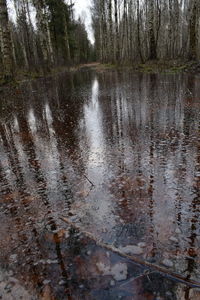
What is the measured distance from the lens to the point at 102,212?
2234 mm

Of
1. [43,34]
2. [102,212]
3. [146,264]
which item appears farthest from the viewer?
[43,34]

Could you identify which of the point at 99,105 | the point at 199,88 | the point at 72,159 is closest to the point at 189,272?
the point at 72,159

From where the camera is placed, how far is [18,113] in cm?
655

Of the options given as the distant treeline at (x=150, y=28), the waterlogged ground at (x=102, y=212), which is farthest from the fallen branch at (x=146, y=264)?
the distant treeline at (x=150, y=28)

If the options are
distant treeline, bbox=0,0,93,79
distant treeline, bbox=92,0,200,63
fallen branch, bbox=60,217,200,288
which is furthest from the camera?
distant treeline, bbox=0,0,93,79

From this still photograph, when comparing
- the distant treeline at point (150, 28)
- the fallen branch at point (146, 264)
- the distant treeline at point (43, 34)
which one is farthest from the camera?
the distant treeline at point (43, 34)

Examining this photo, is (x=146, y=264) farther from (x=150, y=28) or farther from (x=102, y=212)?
(x=150, y=28)

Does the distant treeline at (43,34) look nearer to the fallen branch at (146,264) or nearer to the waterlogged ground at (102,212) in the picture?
the waterlogged ground at (102,212)

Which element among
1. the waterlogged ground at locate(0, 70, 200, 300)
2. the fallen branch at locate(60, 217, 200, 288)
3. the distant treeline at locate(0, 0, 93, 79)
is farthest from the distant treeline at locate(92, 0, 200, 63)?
the fallen branch at locate(60, 217, 200, 288)

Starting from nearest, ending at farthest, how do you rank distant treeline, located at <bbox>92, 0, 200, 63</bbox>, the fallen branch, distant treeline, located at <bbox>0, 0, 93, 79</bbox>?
the fallen branch
distant treeline, located at <bbox>92, 0, 200, 63</bbox>
distant treeline, located at <bbox>0, 0, 93, 79</bbox>

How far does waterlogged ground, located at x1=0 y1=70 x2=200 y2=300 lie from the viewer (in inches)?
61.3

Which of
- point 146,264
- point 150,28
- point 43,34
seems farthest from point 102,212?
point 43,34

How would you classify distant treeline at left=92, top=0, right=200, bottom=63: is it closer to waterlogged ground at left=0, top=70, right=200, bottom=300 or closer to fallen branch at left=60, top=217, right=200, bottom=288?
waterlogged ground at left=0, top=70, right=200, bottom=300

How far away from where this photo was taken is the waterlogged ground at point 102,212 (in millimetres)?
1557
